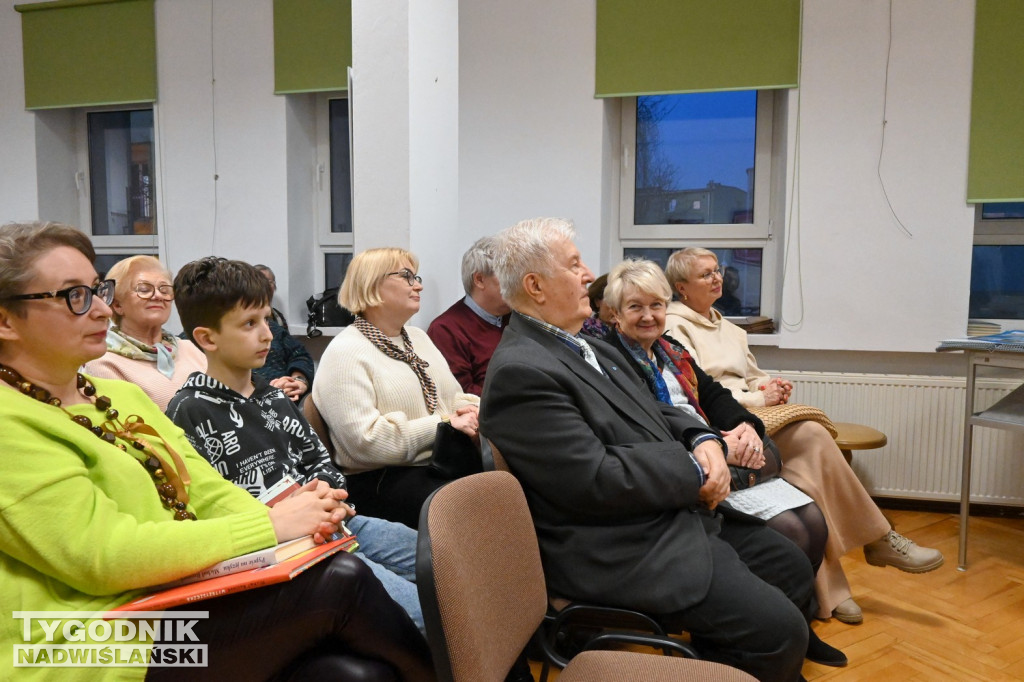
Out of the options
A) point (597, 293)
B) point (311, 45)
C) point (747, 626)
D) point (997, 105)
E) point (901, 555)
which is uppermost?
point (311, 45)

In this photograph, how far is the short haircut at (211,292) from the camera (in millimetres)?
1718

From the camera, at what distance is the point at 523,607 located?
132cm

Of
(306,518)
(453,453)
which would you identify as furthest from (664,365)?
(306,518)

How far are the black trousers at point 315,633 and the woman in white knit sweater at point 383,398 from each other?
78 cm

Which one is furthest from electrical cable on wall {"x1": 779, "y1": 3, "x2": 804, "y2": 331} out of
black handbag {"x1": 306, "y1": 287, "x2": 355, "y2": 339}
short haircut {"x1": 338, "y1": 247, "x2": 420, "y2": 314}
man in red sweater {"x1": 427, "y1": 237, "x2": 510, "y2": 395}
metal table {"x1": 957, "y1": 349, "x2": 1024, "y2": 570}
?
black handbag {"x1": 306, "y1": 287, "x2": 355, "y2": 339}

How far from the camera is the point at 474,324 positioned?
286 cm

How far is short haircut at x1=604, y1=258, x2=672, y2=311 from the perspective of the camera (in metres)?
2.41

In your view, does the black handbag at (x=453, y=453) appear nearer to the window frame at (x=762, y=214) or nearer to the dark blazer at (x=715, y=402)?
the dark blazer at (x=715, y=402)

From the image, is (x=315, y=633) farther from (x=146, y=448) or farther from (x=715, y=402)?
(x=715, y=402)

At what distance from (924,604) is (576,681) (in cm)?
199

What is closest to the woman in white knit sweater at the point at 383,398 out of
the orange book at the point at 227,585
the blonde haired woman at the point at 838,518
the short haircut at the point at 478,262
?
the short haircut at the point at 478,262

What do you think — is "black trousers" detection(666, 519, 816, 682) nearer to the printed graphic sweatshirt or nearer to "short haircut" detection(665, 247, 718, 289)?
the printed graphic sweatshirt

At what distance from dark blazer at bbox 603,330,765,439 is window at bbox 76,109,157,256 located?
367 centimetres

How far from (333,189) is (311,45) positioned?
0.85 meters
